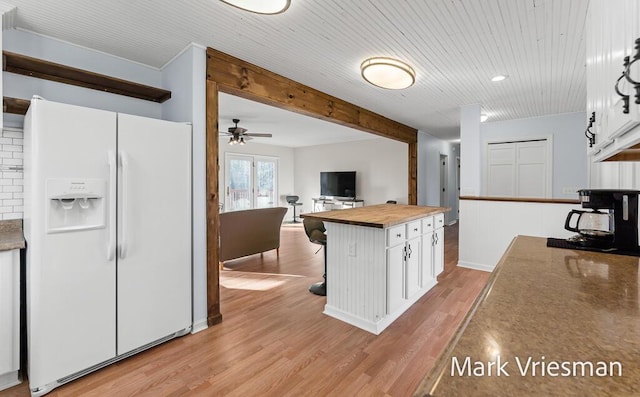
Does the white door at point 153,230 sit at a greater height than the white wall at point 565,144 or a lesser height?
lesser

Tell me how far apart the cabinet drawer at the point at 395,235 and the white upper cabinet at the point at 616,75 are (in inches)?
54.6

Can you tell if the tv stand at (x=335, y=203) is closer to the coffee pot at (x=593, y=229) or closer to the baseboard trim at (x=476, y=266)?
the baseboard trim at (x=476, y=266)

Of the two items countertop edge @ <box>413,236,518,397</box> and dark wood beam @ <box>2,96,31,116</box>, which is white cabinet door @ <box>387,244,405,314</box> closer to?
countertop edge @ <box>413,236,518,397</box>

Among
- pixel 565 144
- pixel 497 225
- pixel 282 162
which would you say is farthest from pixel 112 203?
pixel 282 162

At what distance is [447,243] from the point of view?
577cm

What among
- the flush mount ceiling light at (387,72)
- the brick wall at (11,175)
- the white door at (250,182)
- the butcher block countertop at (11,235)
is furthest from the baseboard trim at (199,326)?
the white door at (250,182)

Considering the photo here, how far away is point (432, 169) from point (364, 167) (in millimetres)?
1692

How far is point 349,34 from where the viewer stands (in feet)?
7.41

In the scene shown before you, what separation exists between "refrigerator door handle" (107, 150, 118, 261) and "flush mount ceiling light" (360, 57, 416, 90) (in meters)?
2.11

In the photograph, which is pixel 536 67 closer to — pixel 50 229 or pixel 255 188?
pixel 50 229

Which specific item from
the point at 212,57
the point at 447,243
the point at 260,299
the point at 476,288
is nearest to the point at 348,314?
the point at 260,299

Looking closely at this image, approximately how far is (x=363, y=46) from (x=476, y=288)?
2.84 metres

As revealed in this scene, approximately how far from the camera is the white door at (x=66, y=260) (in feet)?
5.44

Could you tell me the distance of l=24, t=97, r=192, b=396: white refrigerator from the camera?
167cm
